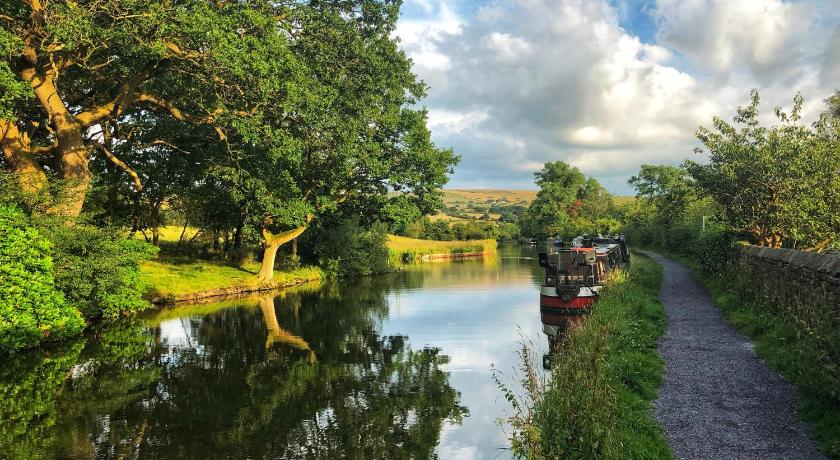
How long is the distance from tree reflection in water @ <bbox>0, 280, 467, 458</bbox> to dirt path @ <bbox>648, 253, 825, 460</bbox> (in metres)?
3.64

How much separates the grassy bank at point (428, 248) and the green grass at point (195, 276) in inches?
824

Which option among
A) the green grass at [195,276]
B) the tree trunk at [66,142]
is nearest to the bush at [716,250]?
the green grass at [195,276]

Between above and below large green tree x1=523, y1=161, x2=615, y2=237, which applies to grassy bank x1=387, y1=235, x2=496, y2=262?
below

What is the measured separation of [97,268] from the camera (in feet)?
50.4

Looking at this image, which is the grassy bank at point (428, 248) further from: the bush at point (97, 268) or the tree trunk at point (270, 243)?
the bush at point (97, 268)

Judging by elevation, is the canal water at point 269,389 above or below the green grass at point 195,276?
below

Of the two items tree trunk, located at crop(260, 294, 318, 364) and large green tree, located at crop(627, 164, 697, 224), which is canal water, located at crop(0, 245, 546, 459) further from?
large green tree, located at crop(627, 164, 697, 224)

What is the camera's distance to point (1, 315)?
1195cm

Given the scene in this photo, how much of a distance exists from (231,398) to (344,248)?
1176 inches


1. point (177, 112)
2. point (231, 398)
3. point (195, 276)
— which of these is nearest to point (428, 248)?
point (195, 276)

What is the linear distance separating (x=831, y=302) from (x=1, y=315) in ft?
55.8

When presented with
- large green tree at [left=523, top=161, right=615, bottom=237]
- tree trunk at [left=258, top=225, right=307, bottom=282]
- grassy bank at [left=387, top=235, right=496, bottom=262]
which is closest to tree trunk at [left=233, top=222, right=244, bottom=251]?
tree trunk at [left=258, top=225, right=307, bottom=282]

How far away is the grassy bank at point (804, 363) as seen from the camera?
6.43 metres

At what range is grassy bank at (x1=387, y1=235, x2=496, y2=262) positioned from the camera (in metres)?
59.3
